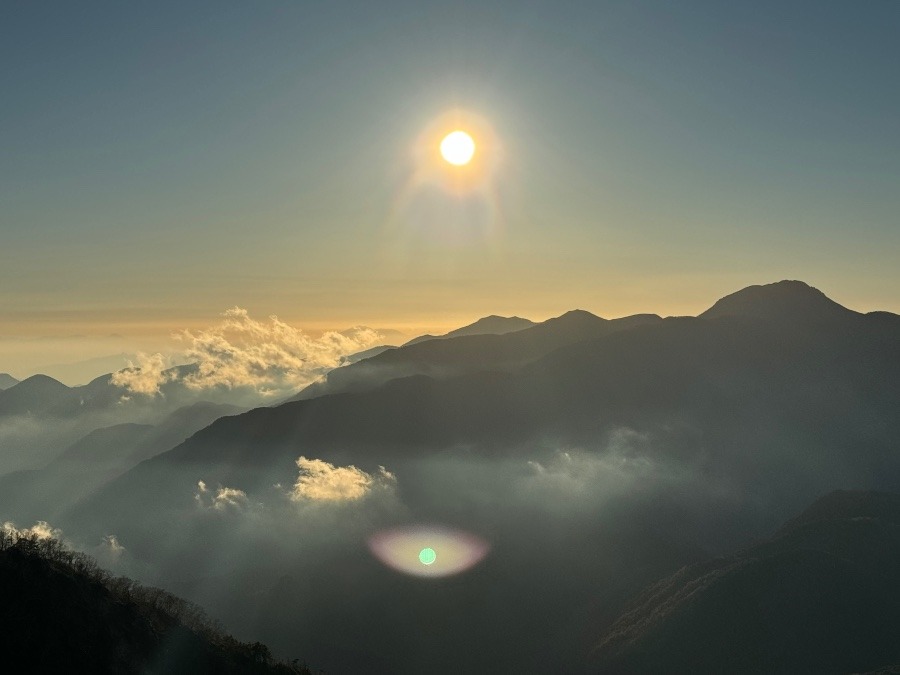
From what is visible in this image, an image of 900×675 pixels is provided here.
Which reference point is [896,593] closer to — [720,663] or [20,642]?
[720,663]

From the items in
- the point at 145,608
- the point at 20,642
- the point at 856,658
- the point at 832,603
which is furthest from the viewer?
the point at 832,603

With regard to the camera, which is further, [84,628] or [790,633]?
[790,633]

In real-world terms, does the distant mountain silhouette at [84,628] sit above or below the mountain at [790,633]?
below

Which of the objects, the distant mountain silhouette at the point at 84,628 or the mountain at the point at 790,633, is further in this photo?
the mountain at the point at 790,633

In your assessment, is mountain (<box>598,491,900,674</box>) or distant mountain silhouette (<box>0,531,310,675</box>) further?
mountain (<box>598,491,900,674</box>)

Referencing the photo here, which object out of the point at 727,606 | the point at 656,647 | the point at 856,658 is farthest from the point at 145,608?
the point at 856,658

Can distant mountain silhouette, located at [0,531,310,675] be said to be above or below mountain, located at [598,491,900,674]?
below

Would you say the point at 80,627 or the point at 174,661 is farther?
the point at 174,661

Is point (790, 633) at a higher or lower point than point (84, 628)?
higher
